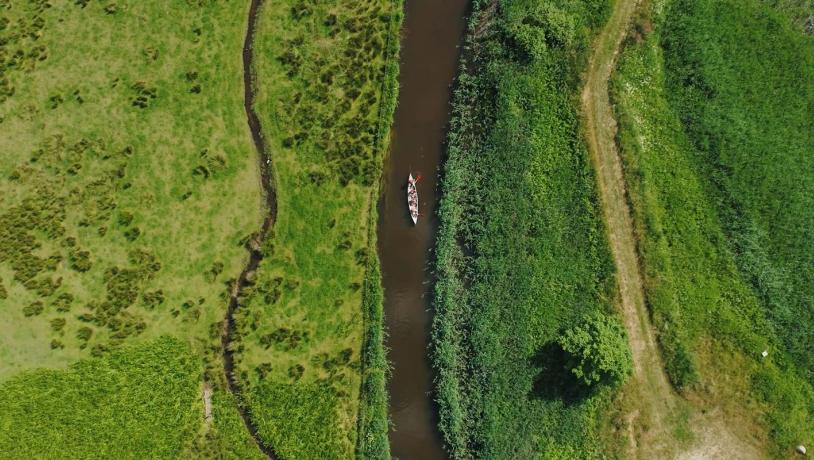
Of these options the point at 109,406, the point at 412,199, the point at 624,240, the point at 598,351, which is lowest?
the point at 109,406

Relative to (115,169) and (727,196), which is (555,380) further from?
(115,169)

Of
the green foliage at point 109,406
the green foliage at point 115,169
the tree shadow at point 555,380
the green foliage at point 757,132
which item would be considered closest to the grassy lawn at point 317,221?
the green foliage at point 115,169

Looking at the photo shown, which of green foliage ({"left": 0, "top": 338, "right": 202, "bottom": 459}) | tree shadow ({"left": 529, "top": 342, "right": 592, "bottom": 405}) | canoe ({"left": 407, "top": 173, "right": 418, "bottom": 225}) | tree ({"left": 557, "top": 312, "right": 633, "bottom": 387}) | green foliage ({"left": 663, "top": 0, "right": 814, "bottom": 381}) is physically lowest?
green foliage ({"left": 0, "top": 338, "right": 202, "bottom": 459})

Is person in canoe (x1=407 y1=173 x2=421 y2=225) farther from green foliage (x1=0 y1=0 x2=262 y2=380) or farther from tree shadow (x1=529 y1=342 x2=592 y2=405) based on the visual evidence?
tree shadow (x1=529 y1=342 x2=592 y2=405)

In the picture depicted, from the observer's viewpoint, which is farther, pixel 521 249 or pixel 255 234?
pixel 255 234

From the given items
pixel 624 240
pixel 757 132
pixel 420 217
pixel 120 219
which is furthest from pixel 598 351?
pixel 120 219

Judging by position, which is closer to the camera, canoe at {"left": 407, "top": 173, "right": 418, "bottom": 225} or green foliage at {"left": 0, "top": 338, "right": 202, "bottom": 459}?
green foliage at {"left": 0, "top": 338, "right": 202, "bottom": 459}

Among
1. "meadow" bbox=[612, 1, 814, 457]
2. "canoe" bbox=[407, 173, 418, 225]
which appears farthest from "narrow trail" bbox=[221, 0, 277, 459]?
"meadow" bbox=[612, 1, 814, 457]
